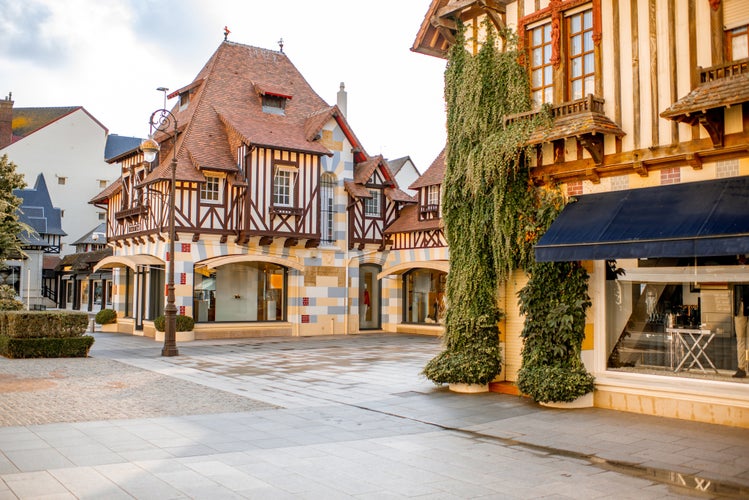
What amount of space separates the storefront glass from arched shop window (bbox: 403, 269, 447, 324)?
54.6 feet

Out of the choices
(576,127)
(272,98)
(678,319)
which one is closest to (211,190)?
(272,98)

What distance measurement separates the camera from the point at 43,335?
17000 mm

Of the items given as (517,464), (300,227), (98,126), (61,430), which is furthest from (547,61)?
(98,126)

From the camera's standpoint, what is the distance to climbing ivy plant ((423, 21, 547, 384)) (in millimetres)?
10984

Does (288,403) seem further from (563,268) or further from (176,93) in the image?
(176,93)

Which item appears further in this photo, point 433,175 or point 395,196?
point 395,196

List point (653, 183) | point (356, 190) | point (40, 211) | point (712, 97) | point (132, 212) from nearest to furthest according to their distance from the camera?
1. point (712, 97)
2. point (653, 183)
3. point (132, 212)
4. point (356, 190)
5. point (40, 211)

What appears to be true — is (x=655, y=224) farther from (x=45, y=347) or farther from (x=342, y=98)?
(x=342, y=98)

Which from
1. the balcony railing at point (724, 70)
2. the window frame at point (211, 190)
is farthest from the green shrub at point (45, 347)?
the balcony railing at point (724, 70)

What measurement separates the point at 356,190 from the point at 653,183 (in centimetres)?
1811

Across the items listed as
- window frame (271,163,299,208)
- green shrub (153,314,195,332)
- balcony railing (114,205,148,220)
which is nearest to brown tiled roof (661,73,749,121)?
window frame (271,163,299,208)

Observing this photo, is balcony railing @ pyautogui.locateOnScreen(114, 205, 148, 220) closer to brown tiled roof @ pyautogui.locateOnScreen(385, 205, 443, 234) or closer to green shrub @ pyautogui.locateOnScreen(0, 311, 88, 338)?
green shrub @ pyautogui.locateOnScreen(0, 311, 88, 338)

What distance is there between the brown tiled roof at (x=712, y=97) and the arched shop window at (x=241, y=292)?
714 inches

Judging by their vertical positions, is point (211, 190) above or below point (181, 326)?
above
